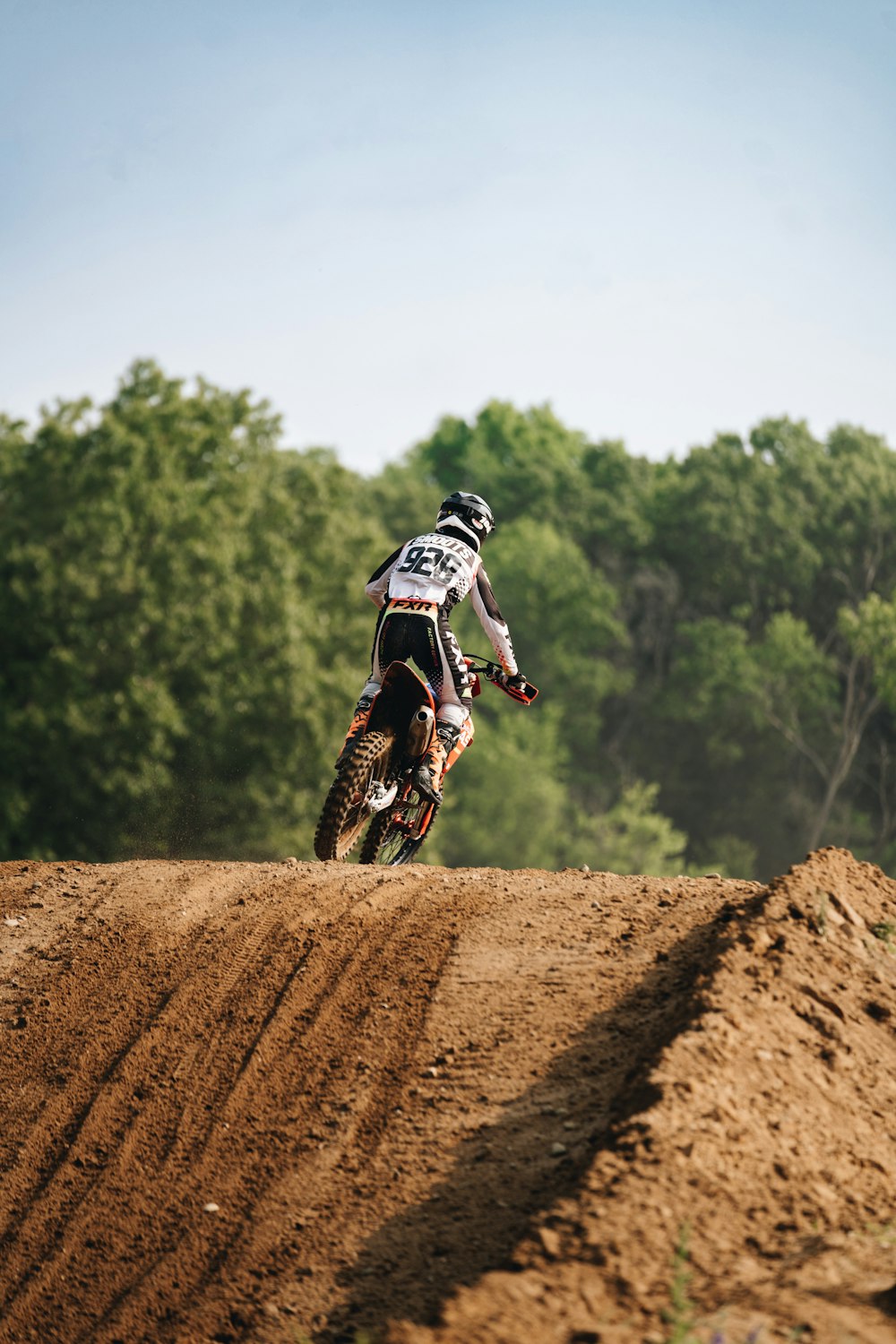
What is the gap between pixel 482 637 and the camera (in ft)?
156

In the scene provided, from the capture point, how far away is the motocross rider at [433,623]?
29.9 ft

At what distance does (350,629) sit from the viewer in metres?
36.1

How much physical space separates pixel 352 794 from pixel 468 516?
245cm

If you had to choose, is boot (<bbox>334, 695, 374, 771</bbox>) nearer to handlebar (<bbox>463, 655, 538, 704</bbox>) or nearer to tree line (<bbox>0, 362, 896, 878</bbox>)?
handlebar (<bbox>463, 655, 538, 704</bbox>)

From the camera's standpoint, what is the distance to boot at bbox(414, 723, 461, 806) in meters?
8.91

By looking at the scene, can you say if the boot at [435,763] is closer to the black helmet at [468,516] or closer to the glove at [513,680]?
the glove at [513,680]

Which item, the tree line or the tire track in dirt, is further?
the tree line

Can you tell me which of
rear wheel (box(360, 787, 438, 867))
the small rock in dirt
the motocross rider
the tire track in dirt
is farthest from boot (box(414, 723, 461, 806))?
the small rock in dirt

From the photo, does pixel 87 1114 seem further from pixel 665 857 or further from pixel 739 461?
pixel 739 461

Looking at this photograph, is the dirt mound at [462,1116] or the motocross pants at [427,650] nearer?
the dirt mound at [462,1116]

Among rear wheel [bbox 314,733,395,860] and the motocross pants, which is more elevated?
the motocross pants

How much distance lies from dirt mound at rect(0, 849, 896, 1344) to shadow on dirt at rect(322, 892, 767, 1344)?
1 centimetres

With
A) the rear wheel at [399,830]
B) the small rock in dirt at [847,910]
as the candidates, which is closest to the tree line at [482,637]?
the rear wheel at [399,830]

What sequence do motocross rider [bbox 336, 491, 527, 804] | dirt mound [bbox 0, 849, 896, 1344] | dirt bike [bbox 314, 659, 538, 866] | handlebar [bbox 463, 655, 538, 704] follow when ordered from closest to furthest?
dirt mound [bbox 0, 849, 896, 1344]
dirt bike [bbox 314, 659, 538, 866]
motocross rider [bbox 336, 491, 527, 804]
handlebar [bbox 463, 655, 538, 704]
